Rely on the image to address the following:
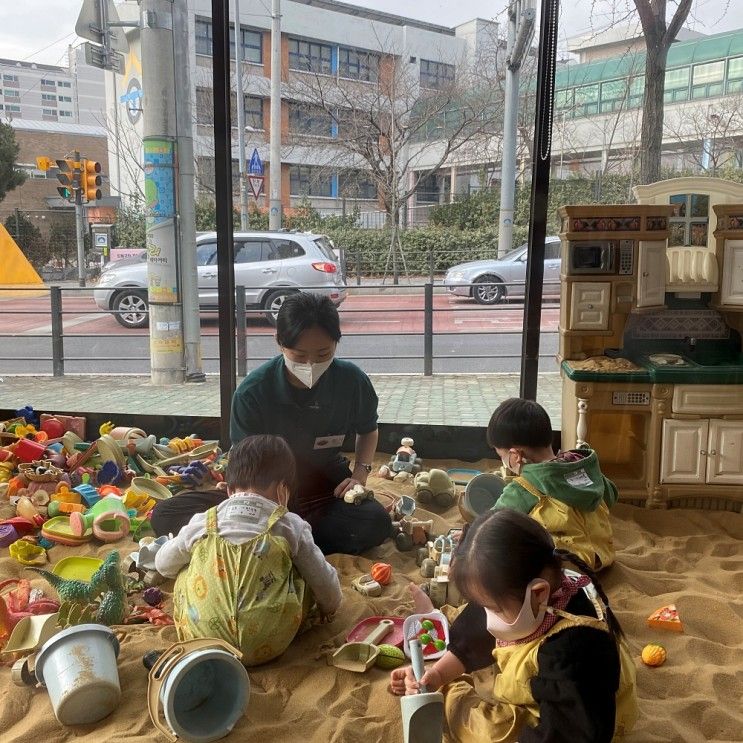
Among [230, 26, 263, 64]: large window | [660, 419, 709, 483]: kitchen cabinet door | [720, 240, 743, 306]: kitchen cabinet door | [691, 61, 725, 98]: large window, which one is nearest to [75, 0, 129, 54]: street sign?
[230, 26, 263, 64]: large window

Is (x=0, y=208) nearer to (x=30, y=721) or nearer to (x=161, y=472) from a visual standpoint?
(x=161, y=472)

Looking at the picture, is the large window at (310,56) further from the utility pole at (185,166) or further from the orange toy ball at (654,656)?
the orange toy ball at (654,656)

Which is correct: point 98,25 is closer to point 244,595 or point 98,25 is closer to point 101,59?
point 101,59

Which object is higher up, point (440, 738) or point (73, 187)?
point (73, 187)

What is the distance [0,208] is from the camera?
4676mm

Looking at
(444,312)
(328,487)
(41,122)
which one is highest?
(41,122)

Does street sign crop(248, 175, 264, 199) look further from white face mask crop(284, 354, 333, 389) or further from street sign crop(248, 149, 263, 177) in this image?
white face mask crop(284, 354, 333, 389)

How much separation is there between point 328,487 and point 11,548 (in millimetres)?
1283

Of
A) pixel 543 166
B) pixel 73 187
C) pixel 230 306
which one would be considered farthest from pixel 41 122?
pixel 543 166

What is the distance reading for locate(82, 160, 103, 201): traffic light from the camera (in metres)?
4.45

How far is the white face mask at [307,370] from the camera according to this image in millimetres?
2836

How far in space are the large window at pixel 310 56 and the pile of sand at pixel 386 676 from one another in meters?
2.64

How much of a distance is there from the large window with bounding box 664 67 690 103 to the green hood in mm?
2501

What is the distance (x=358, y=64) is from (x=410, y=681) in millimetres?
3329
